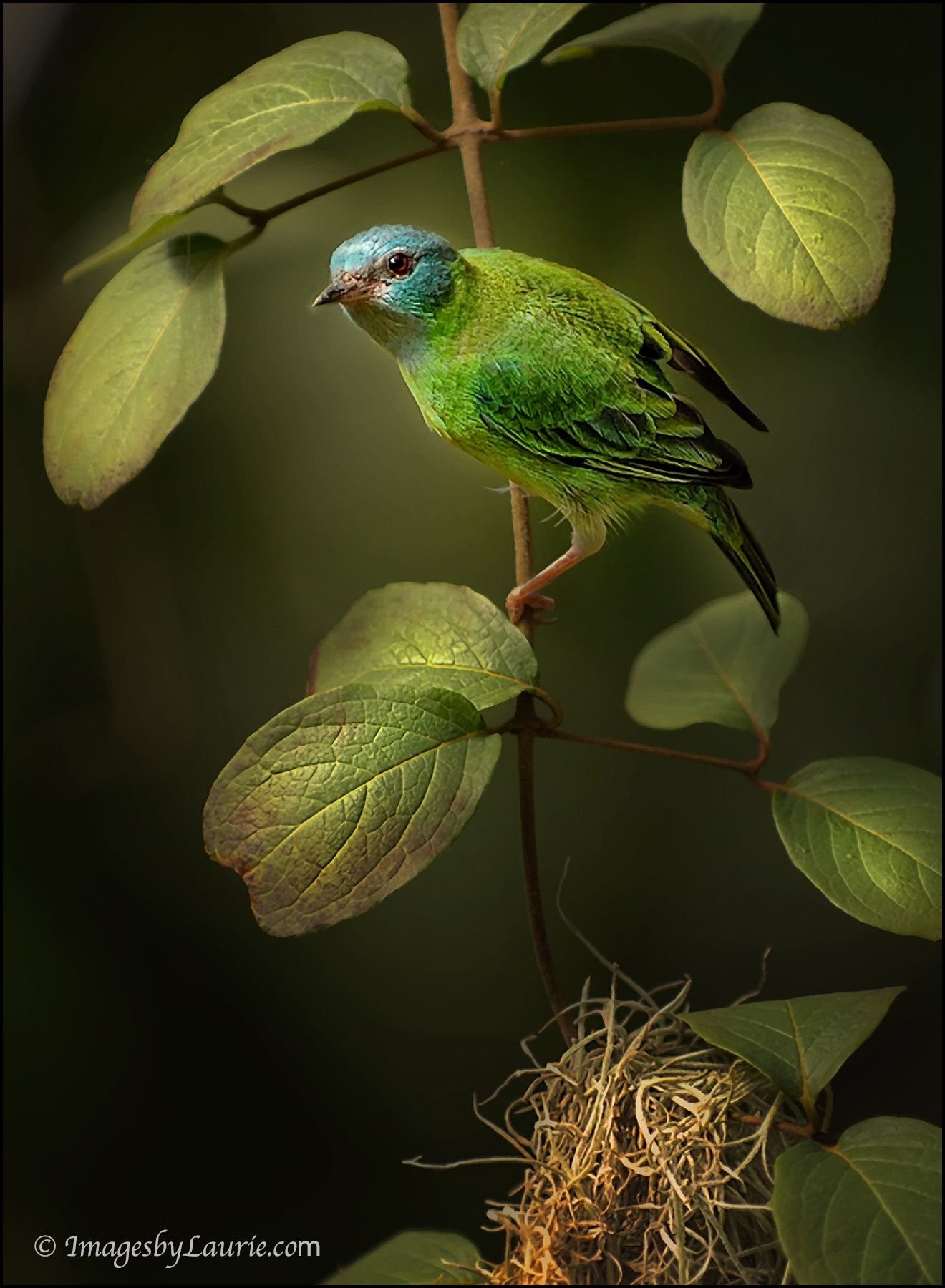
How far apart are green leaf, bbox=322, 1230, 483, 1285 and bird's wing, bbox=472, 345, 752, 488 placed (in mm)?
442

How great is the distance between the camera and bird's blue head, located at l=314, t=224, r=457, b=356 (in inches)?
24.3

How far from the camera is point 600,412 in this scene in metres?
0.64

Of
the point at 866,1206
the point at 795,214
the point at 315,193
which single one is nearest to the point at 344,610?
the point at 315,193

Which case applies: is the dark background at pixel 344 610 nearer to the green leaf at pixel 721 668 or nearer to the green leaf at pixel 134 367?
the green leaf at pixel 721 668

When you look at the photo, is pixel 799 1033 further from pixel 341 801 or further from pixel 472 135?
pixel 472 135

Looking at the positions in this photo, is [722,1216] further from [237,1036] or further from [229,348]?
[229,348]

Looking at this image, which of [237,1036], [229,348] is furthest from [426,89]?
[237,1036]

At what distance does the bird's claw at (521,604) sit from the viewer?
2.40 feet

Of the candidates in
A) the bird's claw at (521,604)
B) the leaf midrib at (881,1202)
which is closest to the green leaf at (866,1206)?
the leaf midrib at (881,1202)

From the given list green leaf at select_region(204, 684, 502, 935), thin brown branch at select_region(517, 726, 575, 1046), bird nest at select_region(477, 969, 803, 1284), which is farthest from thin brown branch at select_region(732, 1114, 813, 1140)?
green leaf at select_region(204, 684, 502, 935)

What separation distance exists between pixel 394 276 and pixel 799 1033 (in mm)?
441

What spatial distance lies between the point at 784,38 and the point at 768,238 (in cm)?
53

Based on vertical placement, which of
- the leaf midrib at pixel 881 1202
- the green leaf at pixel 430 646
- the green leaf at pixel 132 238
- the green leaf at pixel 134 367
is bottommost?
the leaf midrib at pixel 881 1202

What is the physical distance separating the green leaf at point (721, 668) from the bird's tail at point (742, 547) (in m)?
0.06
